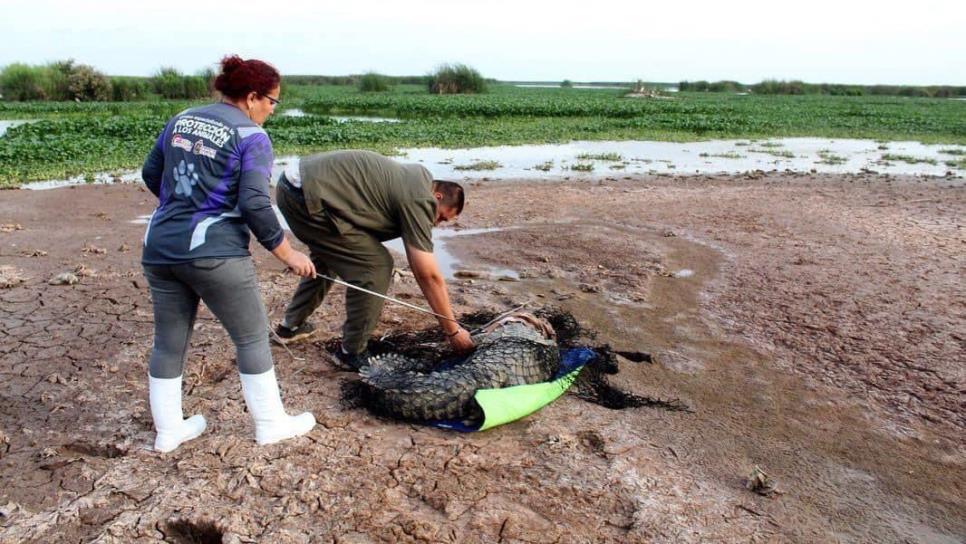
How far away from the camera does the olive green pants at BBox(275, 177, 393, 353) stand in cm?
357

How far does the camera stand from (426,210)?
338cm

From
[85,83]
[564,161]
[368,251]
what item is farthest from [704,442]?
[85,83]

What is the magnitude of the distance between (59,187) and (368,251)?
26.1 ft

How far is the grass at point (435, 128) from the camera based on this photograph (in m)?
12.5

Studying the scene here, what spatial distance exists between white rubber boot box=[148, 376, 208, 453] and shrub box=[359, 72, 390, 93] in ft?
138

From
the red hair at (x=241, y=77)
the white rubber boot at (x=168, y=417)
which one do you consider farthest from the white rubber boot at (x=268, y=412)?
the red hair at (x=241, y=77)

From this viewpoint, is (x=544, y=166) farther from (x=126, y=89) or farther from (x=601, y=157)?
(x=126, y=89)

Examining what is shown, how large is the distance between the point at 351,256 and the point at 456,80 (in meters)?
40.2

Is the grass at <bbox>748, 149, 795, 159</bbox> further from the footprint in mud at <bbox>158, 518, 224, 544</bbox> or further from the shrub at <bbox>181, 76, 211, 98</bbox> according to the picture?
the shrub at <bbox>181, 76, 211, 98</bbox>

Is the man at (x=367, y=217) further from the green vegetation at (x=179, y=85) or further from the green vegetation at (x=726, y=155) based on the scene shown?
the green vegetation at (x=179, y=85)

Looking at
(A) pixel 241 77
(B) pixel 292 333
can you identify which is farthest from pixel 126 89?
(A) pixel 241 77

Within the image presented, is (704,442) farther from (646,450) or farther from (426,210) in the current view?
(426,210)

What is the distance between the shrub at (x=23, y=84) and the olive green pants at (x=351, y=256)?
108ft

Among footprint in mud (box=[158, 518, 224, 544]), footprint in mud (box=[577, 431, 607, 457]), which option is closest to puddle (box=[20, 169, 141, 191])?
footprint in mud (box=[158, 518, 224, 544])
